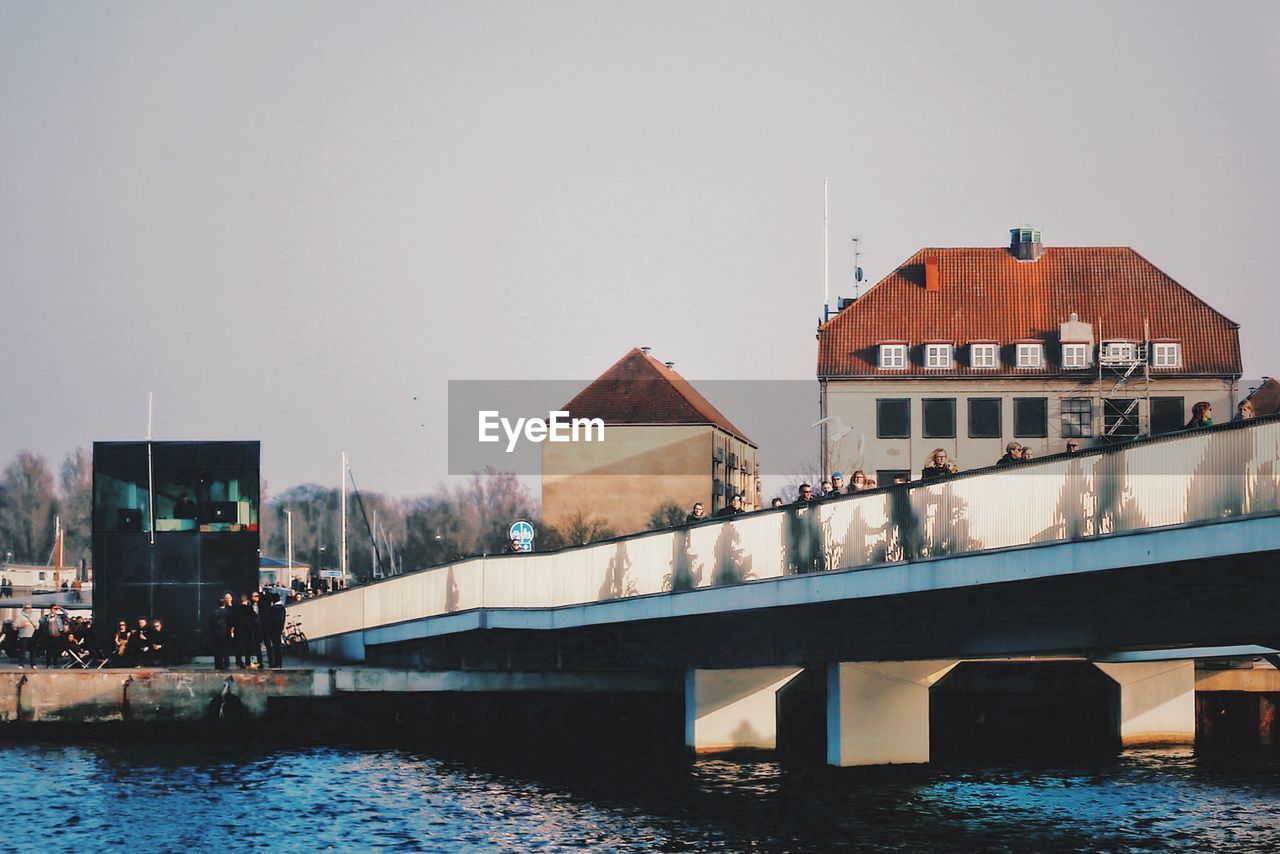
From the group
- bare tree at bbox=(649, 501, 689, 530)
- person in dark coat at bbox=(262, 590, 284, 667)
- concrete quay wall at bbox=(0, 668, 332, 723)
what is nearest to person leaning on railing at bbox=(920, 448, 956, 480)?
concrete quay wall at bbox=(0, 668, 332, 723)

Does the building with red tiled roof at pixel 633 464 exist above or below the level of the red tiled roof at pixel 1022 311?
below

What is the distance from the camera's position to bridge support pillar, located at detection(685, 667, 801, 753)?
34.4 metres

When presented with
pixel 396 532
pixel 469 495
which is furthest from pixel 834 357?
pixel 396 532

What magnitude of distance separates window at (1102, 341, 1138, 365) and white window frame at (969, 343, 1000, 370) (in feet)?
14.4

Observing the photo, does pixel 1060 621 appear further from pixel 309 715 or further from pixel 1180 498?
pixel 309 715

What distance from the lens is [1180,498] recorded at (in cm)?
1822

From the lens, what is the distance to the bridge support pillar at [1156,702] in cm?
3703

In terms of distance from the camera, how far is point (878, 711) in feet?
100

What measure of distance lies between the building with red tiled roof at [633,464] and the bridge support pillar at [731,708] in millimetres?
72494

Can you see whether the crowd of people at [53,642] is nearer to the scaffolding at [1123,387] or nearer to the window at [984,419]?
the window at [984,419]

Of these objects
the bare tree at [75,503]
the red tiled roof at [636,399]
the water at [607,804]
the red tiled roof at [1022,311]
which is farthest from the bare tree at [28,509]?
the water at [607,804]

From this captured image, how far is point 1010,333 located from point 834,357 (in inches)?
296

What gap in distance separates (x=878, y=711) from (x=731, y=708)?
458 cm

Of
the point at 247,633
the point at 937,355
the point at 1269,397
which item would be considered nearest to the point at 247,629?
the point at 247,633
